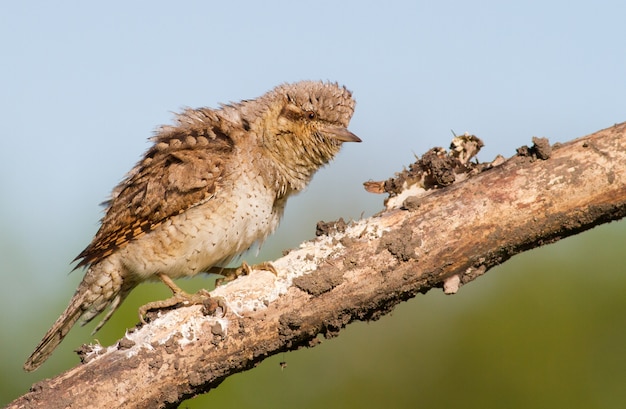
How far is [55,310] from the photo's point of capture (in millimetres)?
6426

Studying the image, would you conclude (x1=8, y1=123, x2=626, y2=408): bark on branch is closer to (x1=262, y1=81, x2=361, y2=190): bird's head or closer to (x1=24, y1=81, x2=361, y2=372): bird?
(x1=24, y1=81, x2=361, y2=372): bird

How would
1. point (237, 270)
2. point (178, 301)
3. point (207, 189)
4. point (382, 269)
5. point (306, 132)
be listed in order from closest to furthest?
point (382, 269) < point (178, 301) < point (207, 189) < point (237, 270) < point (306, 132)

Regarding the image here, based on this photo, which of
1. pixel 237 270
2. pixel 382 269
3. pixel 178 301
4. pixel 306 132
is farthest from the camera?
pixel 306 132

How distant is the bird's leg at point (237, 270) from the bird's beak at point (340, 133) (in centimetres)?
96

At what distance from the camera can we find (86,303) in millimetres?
4500

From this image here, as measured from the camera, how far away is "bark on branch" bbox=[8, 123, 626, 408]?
3229mm

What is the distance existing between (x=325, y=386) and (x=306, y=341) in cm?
346

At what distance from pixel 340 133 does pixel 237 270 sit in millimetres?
1011

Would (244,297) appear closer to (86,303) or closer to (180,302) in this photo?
(180,302)

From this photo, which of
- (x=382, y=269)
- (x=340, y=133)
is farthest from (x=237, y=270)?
(x=382, y=269)

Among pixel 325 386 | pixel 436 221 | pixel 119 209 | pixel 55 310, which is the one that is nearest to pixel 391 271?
pixel 436 221

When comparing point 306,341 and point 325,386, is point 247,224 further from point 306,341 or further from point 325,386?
point 325,386

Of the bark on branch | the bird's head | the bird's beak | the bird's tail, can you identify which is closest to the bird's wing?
the bird's tail

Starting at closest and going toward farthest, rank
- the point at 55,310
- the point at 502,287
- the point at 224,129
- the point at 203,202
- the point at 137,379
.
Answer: the point at 137,379 → the point at 203,202 → the point at 224,129 → the point at 55,310 → the point at 502,287
